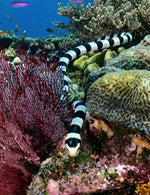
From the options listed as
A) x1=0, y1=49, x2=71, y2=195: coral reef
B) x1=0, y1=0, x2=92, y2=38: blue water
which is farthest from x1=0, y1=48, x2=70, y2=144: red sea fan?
x1=0, y1=0, x2=92, y2=38: blue water

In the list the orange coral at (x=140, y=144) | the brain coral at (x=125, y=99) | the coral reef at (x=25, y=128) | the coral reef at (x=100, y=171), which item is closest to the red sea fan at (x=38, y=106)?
the coral reef at (x=25, y=128)

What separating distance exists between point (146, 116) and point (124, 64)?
1225mm

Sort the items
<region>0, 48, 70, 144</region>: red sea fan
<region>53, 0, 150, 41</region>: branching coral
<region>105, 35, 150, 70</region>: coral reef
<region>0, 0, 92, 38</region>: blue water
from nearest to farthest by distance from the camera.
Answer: <region>0, 48, 70, 144</region>: red sea fan < <region>105, 35, 150, 70</region>: coral reef < <region>53, 0, 150, 41</region>: branching coral < <region>0, 0, 92, 38</region>: blue water

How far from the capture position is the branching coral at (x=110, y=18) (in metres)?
4.40

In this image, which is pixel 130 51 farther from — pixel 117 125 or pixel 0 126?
pixel 0 126

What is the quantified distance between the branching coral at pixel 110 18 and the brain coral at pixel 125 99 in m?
2.84

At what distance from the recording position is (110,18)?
440 cm

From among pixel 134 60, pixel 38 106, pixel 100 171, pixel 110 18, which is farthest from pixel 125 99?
pixel 110 18

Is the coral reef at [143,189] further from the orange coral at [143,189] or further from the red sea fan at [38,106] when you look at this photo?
the red sea fan at [38,106]

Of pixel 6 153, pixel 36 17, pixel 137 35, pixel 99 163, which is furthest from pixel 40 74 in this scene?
pixel 36 17

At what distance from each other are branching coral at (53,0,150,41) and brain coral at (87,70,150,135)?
284 cm

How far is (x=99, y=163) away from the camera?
2.12 m

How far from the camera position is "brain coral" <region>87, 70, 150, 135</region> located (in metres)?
1.91

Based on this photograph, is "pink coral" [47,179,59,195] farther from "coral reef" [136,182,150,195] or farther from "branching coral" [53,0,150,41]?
"branching coral" [53,0,150,41]
